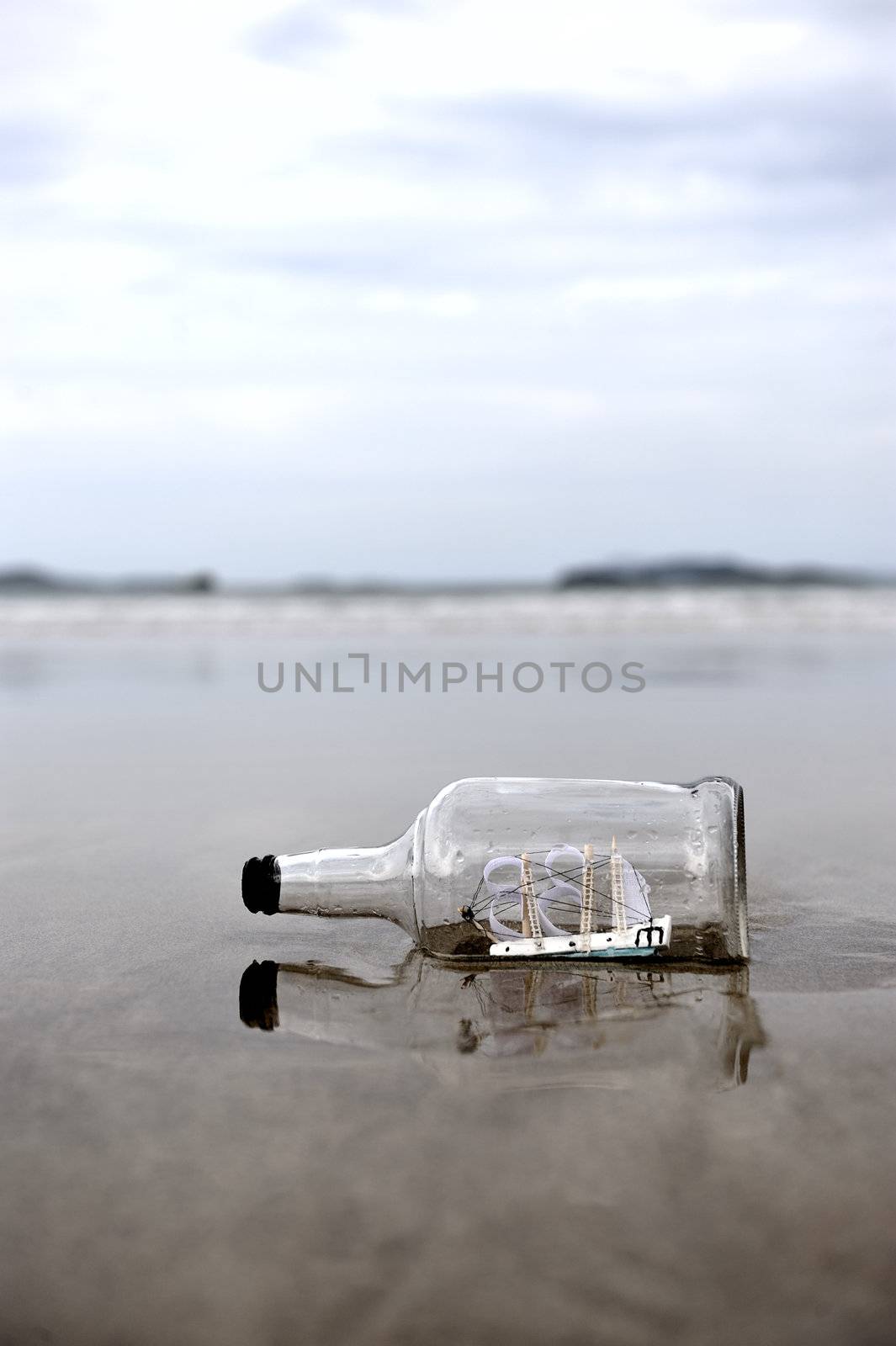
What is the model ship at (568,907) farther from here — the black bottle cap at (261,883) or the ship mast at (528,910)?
the black bottle cap at (261,883)

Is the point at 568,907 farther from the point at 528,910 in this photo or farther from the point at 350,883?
the point at 350,883

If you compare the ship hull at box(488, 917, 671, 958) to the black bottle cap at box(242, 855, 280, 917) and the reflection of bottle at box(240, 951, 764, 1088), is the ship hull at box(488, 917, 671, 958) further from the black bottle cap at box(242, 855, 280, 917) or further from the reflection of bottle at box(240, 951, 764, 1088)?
the black bottle cap at box(242, 855, 280, 917)

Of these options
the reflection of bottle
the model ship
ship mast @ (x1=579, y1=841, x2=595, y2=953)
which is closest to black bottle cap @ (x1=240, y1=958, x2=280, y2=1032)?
the reflection of bottle

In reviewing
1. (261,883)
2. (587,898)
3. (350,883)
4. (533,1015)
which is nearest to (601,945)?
(587,898)

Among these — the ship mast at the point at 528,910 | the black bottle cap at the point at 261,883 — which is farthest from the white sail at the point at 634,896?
the black bottle cap at the point at 261,883

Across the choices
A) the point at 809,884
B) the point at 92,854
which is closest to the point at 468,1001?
the point at 809,884

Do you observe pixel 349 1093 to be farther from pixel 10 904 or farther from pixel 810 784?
pixel 810 784
